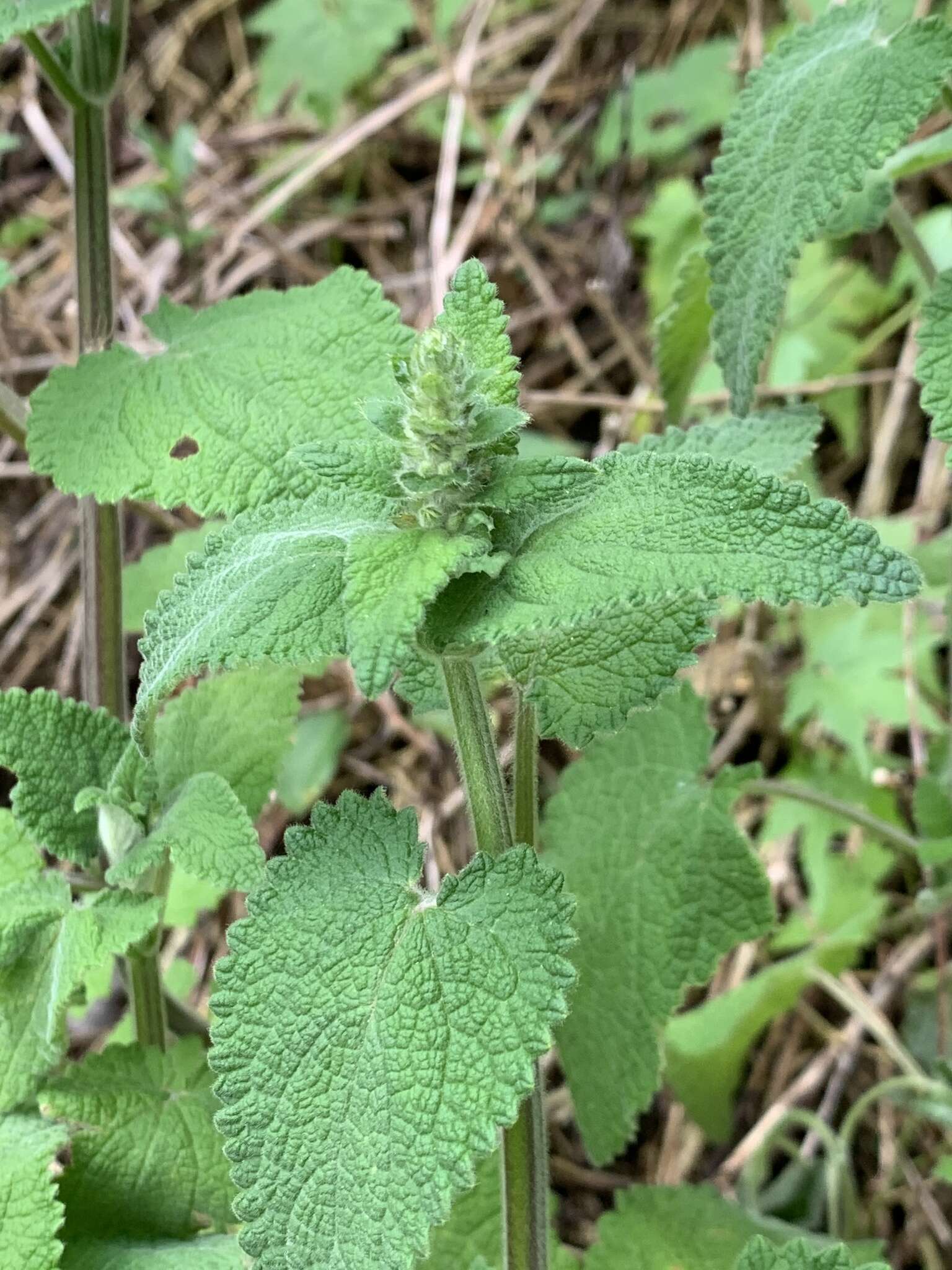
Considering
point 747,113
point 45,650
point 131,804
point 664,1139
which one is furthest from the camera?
point 45,650

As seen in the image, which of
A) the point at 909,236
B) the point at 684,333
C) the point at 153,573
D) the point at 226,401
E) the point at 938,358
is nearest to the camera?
the point at 938,358

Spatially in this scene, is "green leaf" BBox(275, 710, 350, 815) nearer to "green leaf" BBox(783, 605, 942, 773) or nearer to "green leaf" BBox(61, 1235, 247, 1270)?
"green leaf" BBox(783, 605, 942, 773)

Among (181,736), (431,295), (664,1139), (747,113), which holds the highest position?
(431,295)

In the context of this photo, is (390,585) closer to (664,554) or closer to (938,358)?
(664,554)

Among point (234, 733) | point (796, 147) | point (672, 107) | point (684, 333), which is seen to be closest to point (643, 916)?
point (234, 733)

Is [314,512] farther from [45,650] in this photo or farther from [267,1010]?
[45,650]

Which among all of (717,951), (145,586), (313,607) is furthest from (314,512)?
(145,586)

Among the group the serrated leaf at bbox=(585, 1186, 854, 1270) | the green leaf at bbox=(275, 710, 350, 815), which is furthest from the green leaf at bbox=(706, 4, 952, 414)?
the green leaf at bbox=(275, 710, 350, 815)
